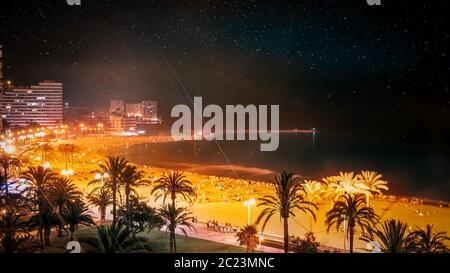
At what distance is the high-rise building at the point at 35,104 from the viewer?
13225 centimetres

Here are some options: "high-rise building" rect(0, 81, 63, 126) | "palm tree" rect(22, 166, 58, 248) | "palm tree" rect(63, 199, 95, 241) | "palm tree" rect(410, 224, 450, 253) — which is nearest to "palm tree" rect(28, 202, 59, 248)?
"palm tree" rect(22, 166, 58, 248)

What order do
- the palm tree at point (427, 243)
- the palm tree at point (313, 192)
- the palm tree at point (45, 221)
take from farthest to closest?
the palm tree at point (313, 192), the palm tree at point (45, 221), the palm tree at point (427, 243)

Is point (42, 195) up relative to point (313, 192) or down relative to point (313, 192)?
up

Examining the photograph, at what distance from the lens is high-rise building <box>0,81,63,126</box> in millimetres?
132250

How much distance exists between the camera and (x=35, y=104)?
135625mm

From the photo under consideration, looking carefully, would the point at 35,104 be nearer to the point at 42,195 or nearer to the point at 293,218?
the point at 293,218

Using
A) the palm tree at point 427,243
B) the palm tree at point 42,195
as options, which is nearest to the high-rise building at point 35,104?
the palm tree at point 42,195

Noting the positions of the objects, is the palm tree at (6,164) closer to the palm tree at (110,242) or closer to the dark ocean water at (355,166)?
the palm tree at (110,242)

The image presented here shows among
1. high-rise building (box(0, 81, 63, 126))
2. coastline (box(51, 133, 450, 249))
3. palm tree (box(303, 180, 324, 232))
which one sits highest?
high-rise building (box(0, 81, 63, 126))

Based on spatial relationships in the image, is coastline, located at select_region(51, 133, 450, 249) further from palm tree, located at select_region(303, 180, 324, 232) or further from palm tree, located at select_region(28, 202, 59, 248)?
palm tree, located at select_region(28, 202, 59, 248)

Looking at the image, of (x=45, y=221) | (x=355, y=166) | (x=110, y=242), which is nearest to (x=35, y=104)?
(x=355, y=166)

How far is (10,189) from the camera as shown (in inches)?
1200

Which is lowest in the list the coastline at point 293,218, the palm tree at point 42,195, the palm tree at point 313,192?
the coastline at point 293,218
